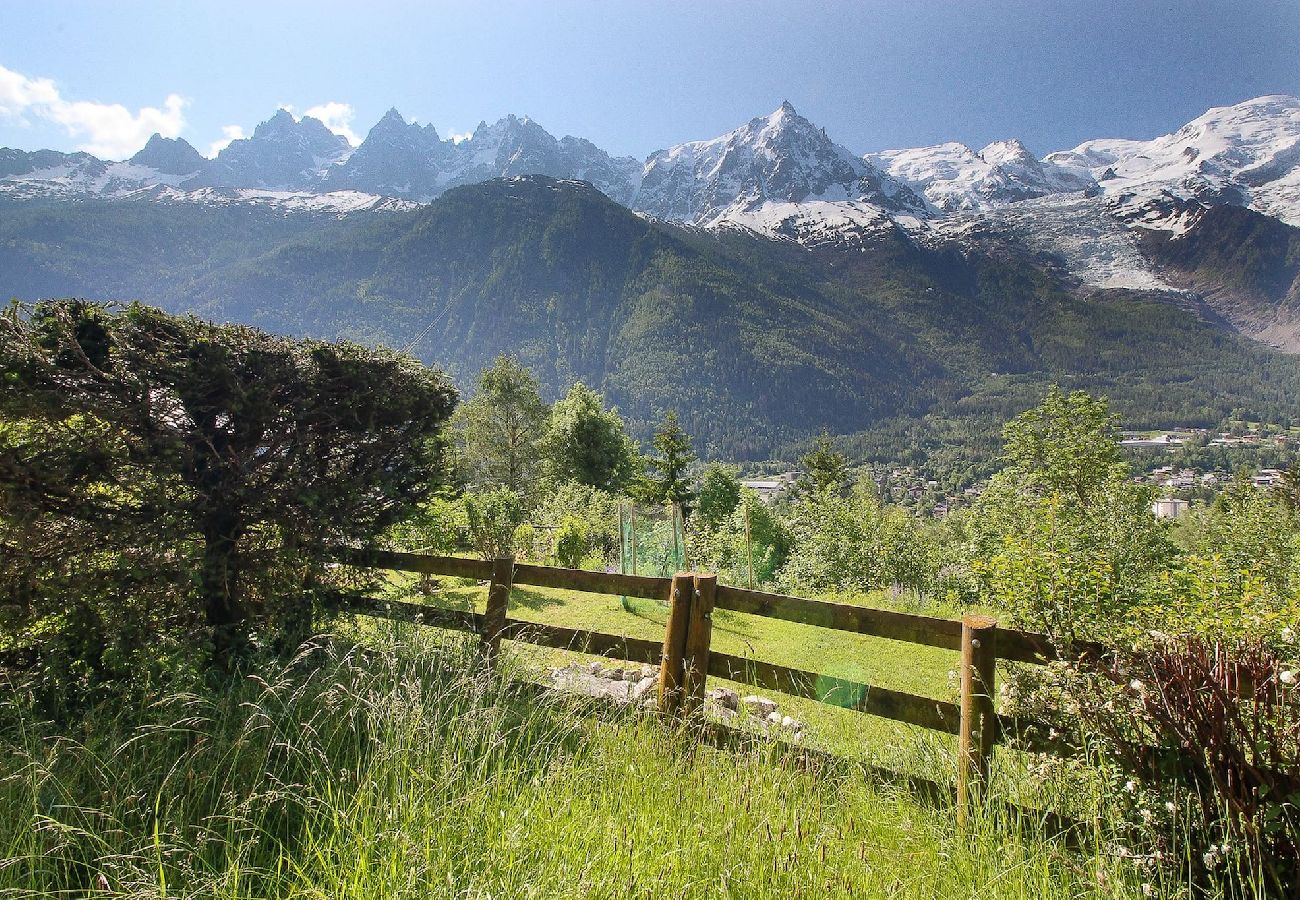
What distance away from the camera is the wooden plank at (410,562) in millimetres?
4738

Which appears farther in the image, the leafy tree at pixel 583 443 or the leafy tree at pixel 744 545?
the leafy tree at pixel 583 443

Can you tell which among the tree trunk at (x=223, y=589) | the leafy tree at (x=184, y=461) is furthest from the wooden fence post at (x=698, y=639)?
the tree trunk at (x=223, y=589)

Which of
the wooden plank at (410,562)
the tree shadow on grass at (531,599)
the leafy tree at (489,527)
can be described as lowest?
the tree shadow on grass at (531,599)

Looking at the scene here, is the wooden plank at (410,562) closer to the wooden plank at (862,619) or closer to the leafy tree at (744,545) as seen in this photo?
the wooden plank at (862,619)

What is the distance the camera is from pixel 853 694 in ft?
11.8

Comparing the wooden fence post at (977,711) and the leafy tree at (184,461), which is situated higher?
the leafy tree at (184,461)

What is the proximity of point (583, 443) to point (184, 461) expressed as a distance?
34933 millimetres

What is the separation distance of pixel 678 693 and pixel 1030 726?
6.35 ft

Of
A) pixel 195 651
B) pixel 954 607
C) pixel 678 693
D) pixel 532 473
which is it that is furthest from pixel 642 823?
pixel 532 473

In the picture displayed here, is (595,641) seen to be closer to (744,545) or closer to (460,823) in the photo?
(460,823)

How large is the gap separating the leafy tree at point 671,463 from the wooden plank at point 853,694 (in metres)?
40.2

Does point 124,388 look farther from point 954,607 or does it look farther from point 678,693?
point 954,607

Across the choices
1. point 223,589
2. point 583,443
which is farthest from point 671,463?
point 223,589

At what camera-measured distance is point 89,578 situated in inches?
152
